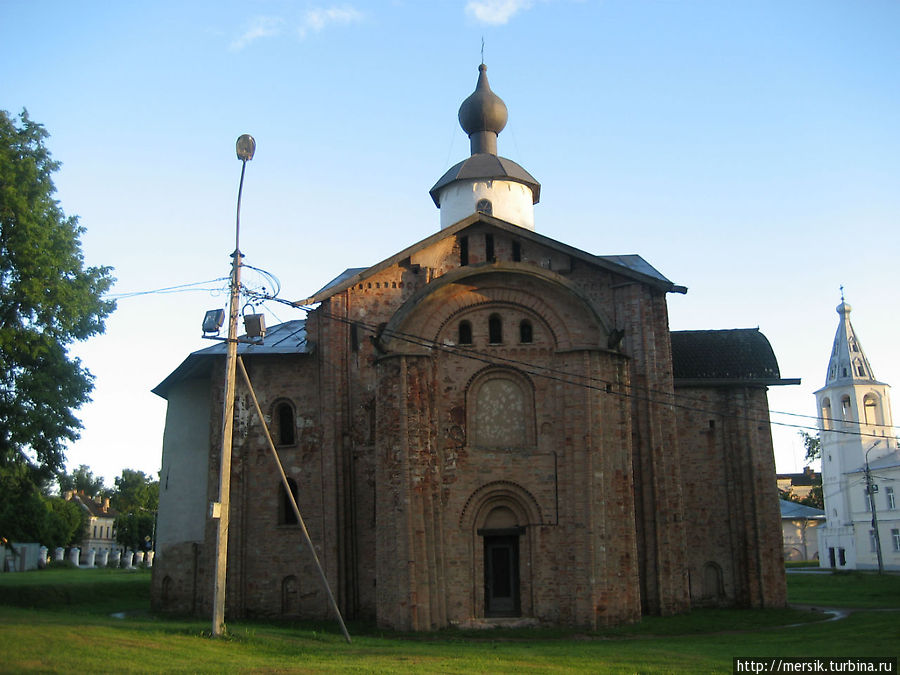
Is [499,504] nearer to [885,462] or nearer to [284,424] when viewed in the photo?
[284,424]

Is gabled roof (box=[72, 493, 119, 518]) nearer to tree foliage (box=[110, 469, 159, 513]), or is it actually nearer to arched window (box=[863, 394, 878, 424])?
tree foliage (box=[110, 469, 159, 513])

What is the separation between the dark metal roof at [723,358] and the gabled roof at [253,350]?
10.3 m

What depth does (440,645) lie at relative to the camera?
1661 cm

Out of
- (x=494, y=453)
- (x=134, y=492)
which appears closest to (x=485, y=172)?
(x=494, y=453)

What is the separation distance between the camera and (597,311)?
66.1 feet

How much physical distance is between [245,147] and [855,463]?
50.9 m

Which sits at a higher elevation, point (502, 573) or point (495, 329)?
point (495, 329)

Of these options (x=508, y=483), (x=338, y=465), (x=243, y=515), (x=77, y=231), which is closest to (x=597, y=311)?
(x=508, y=483)

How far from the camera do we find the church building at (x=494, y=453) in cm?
1919

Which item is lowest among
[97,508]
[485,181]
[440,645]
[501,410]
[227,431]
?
→ [440,645]

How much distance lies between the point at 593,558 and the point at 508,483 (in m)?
2.46

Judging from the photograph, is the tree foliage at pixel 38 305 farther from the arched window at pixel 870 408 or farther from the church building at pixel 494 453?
the arched window at pixel 870 408

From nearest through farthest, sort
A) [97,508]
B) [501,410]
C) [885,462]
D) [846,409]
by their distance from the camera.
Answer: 1. [501,410]
2. [885,462]
3. [846,409]
4. [97,508]

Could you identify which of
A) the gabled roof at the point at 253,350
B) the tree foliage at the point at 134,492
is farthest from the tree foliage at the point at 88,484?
the gabled roof at the point at 253,350
